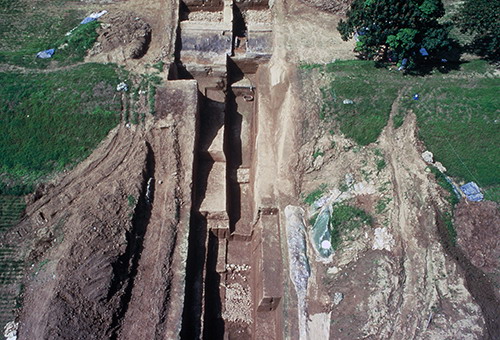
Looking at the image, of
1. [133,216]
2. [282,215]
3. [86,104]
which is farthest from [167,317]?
[86,104]

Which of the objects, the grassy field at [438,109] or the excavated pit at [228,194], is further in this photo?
the grassy field at [438,109]

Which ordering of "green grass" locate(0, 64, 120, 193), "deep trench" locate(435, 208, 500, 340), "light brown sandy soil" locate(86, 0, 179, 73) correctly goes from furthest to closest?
1. "light brown sandy soil" locate(86, 0, 179, 73)
2. "green grass" locate(0, 64, 120, 193)
3. "deep trench" locate(435, 208, 500, 340)

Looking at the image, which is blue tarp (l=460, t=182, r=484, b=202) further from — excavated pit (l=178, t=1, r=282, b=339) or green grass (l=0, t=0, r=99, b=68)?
green grass (l=0, t=0, r=99, b=68)

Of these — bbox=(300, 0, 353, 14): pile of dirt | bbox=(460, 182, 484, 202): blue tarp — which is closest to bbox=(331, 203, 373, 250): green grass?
bbox=(460, 182, 484, 202): blue tarp

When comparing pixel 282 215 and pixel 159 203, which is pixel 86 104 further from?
pixel 282 215

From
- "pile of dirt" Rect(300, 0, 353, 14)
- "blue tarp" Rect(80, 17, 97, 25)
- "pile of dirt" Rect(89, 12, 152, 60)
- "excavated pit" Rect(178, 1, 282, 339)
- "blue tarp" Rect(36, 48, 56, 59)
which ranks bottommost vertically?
"excavated pit" Rect(178, 1, 282, 339)

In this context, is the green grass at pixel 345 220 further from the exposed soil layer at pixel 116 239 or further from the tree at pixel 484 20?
the tree at pixel 484 20

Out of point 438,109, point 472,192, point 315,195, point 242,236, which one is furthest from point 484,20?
point 242,236

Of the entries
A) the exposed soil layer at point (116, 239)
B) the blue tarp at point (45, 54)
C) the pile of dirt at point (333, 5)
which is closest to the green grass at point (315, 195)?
the exposed soil layer at point (116, 239)
